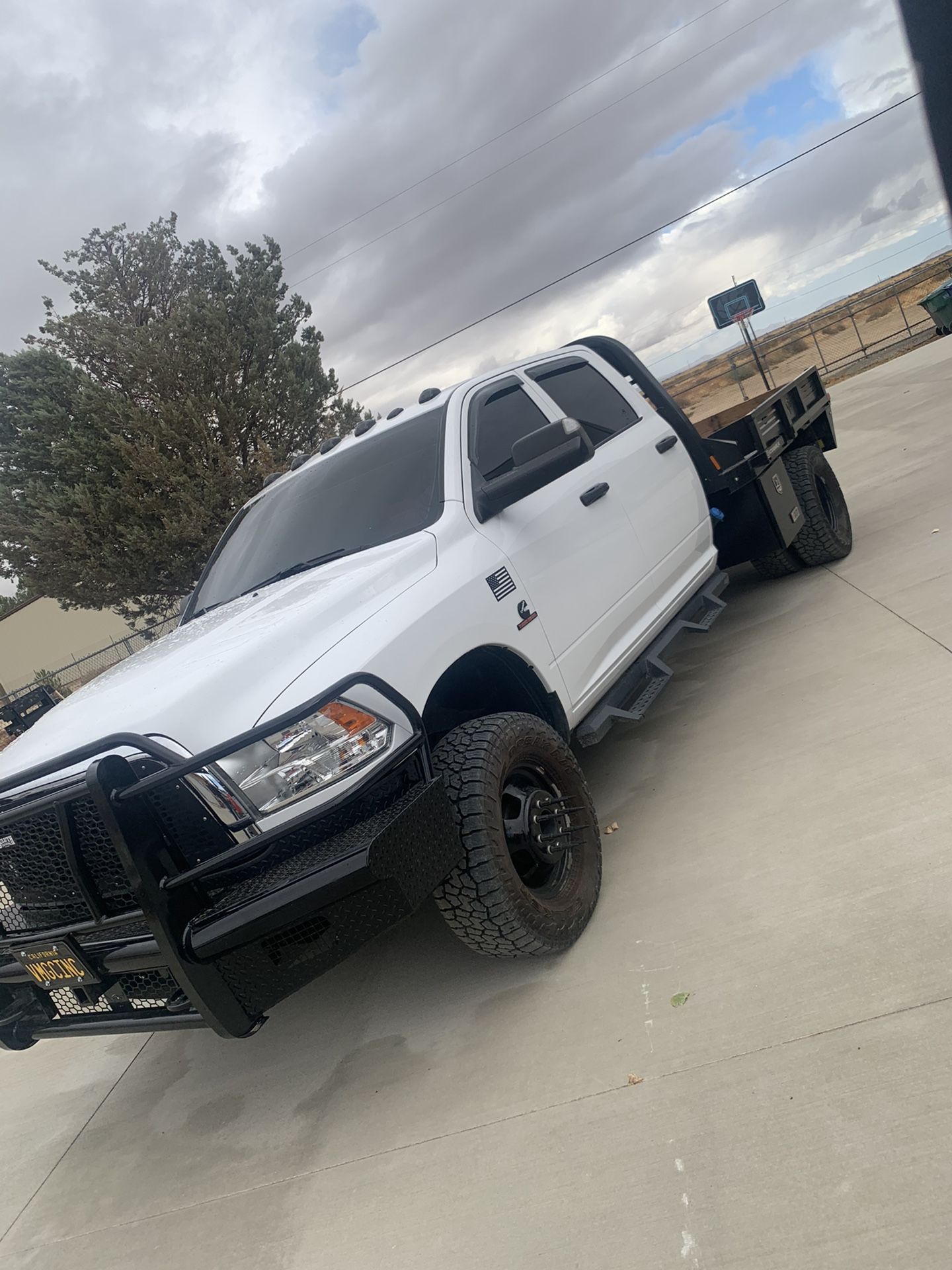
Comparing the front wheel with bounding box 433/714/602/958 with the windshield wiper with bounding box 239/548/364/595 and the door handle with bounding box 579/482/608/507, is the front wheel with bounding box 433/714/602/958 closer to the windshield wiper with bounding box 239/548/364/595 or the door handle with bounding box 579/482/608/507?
the windshield wiper with bounding box 239/548/364/595

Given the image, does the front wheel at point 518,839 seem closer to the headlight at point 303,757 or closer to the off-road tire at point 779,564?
the headlight at point 303,757

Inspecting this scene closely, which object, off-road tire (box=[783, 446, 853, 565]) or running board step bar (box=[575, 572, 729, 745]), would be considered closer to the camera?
running board step bar (box=[575, 572, 729, 745])

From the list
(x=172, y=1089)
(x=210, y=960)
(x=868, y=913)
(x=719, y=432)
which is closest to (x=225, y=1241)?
(x=210, y=960)

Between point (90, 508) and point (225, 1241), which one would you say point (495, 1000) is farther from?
point (90, 508)

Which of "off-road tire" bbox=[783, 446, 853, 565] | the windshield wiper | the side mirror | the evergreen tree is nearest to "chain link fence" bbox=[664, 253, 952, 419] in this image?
the evergreen tree

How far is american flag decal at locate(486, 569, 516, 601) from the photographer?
10.9 ft

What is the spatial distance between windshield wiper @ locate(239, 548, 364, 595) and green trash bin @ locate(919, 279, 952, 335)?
68.0ft

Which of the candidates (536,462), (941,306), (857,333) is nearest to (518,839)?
(536,462)

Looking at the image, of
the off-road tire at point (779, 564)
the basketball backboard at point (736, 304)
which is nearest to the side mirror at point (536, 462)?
the off-road tire at point (779, 564)

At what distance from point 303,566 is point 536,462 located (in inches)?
40.7

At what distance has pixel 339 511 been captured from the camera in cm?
396

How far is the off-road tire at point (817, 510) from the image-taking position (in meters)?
6.17

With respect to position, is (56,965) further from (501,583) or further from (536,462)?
(536,462)

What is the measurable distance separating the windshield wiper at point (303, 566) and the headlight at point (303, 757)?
122cm
